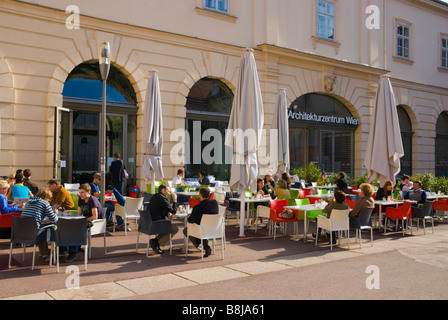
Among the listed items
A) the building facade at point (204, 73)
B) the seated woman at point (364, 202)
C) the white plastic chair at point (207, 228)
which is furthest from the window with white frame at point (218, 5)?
the white plastic chair at point (207, 228)

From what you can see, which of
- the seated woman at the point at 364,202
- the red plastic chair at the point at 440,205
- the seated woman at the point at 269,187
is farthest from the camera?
the seated woman at the point at 269,187

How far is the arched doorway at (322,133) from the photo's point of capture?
20562 mm

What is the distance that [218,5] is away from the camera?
1745 cm

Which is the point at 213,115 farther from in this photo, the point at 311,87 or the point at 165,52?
the point at 311,87

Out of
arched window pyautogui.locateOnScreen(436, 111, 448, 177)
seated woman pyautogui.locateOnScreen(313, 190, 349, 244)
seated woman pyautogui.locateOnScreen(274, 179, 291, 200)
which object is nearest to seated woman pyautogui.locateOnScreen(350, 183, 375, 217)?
seated woman pyautogui.locateOnScreen(313, 190, 349, 244)

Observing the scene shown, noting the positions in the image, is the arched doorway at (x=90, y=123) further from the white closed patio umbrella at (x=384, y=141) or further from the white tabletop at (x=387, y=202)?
the white tabletop at (x=387, y=202)

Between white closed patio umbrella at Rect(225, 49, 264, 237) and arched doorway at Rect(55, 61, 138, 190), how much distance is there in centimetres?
617

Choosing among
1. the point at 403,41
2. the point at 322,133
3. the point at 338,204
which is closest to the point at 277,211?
the point at 338,204

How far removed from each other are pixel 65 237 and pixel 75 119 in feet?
27.9

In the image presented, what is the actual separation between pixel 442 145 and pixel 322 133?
1034 centimetres

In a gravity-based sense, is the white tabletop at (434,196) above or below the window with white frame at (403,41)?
below

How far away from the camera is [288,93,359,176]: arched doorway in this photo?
20562 mm

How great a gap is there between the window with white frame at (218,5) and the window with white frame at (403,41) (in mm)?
11551

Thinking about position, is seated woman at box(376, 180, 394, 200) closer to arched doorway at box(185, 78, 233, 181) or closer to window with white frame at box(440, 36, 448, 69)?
arched doorway at box(185, 78, 233, 181)
